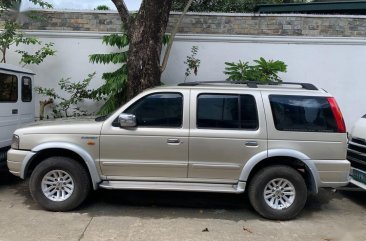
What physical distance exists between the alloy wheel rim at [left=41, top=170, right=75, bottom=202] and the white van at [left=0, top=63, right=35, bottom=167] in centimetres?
162

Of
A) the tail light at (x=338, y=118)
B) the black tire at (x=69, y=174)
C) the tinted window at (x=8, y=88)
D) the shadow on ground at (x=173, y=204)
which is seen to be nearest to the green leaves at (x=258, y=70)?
the shadow on ground at (x=173, y=204)

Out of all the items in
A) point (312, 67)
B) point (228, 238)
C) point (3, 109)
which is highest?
point (312, 67)

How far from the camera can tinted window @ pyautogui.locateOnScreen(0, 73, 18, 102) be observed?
24.4 ft

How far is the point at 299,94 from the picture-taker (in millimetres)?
6184

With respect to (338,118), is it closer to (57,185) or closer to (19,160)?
(57,185)

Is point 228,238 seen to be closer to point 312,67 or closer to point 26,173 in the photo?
point 26,173

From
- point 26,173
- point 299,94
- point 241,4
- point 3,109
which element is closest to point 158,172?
point 26,173

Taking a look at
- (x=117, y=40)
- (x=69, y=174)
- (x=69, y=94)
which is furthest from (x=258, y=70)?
(x=69, y=174)

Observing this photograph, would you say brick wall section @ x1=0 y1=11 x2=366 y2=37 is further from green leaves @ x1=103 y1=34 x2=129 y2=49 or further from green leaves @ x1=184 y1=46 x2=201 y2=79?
green leaves @ x1=103 y1=34 x2=129 y2=49

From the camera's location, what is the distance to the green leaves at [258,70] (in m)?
9.99

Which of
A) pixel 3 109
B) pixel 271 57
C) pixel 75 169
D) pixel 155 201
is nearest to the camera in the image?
pixel 75 169

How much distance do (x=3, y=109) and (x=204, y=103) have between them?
11.9ft

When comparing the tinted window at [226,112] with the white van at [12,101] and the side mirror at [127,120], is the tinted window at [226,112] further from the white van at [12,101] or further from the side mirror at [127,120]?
the white van at [12,101]

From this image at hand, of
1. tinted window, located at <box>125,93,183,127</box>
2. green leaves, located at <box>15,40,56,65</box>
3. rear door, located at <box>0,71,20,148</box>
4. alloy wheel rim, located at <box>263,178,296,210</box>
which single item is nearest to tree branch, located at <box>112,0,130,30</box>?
green leaves, located at <box>15,40,56,65</box>
